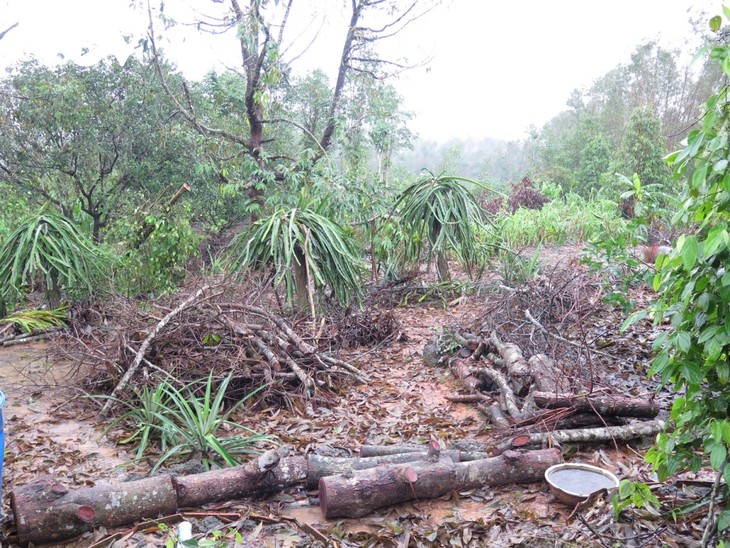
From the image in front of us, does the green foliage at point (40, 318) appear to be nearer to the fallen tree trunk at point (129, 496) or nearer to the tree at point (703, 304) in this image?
the fallen tree trunk at point (129, 496)

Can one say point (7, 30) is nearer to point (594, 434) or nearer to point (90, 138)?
point (90, 138)

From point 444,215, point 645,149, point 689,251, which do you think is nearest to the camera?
point 689,251

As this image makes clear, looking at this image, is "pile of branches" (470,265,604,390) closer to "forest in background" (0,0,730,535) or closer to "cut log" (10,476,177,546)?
"forest in background" (0,0,730,535)

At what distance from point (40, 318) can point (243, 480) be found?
333cm

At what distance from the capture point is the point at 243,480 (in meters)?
2.56

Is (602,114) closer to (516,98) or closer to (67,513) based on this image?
(516,98)

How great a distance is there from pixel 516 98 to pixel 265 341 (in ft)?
136

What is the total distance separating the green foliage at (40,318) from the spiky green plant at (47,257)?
0.80 ft

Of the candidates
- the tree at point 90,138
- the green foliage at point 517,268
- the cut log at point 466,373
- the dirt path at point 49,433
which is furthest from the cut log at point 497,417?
the tree at point 90,138

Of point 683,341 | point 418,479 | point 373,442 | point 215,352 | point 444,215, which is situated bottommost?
point 373,442

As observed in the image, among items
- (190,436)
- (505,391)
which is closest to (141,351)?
(190,436)

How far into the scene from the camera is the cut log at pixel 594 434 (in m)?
2.88

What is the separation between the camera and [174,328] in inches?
157

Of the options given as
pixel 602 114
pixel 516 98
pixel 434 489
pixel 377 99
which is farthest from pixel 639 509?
pixel 516 98
